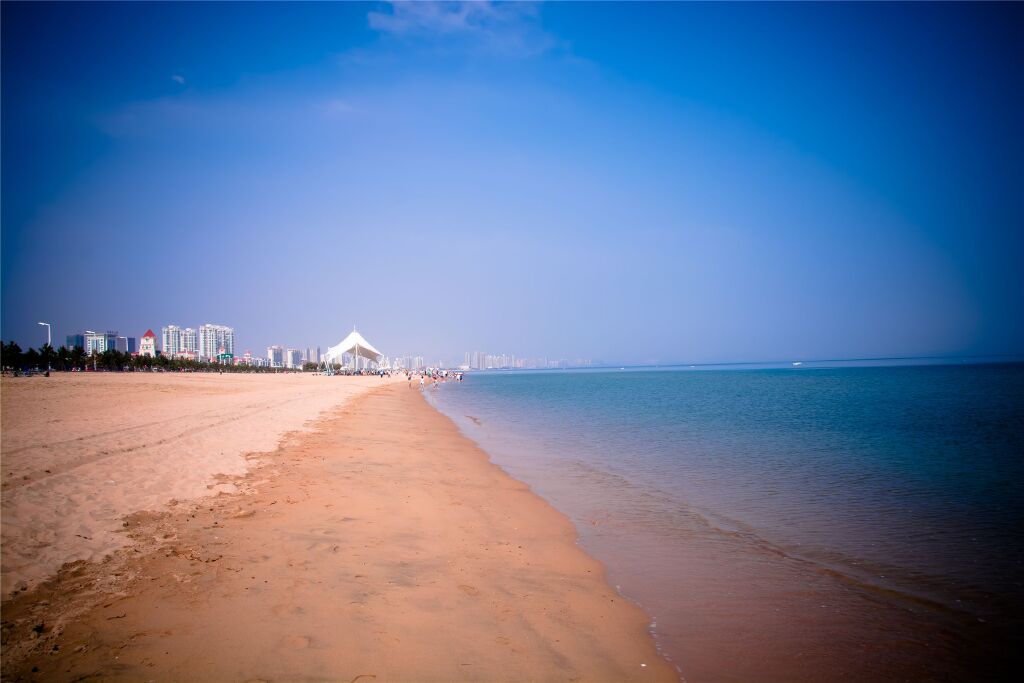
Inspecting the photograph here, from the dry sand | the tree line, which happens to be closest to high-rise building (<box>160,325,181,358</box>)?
the tree line

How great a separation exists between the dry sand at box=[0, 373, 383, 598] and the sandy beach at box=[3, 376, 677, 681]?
0.19 ft

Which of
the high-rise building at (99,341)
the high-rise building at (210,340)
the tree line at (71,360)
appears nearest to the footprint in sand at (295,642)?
the tree line at (71,360)

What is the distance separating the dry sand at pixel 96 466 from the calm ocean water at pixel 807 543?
5.83m

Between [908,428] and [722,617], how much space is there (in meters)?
20.1

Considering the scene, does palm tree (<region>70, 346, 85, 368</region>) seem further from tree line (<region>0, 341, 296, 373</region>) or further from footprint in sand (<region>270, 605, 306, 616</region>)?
footprint in sand (<region>270, 605, 306, 616</region>)

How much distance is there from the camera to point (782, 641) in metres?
4.37

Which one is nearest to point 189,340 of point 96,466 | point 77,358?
point 77,358

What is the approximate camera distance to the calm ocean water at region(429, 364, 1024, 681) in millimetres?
4293

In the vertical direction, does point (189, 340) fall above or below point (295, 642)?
above

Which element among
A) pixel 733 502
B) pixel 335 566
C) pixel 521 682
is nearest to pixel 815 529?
pixel 733 502

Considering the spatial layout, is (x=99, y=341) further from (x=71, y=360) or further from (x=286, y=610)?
(x=286, y=610)

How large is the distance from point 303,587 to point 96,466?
600 centimetres

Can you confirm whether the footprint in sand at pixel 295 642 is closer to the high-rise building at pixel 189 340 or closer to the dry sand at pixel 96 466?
the dry sand at pixel 96 466

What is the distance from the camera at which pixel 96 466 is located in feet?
26.6
